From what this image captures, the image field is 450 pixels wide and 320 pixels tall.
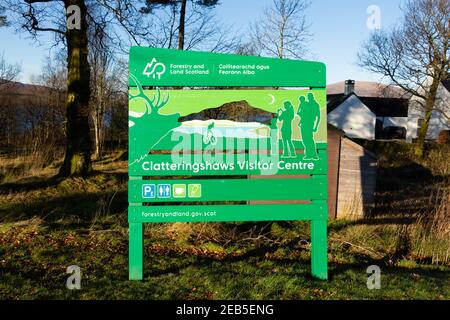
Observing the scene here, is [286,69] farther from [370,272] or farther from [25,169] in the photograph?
[25,169]

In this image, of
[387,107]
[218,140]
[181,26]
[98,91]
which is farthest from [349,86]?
[218,140]

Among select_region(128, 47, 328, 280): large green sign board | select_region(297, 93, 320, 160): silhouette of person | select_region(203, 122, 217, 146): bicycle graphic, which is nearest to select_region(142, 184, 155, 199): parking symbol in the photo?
select_region(128, 47, 328, 280): large green sign board

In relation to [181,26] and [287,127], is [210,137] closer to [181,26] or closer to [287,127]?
[287,127]

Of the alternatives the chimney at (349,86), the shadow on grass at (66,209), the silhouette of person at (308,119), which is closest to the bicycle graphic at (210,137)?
the silhouette of person at (308,119)

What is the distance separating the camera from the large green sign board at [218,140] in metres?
5.12

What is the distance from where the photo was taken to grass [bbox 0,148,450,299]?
4.86 meters

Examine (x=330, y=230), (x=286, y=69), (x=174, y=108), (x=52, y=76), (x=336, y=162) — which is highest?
(x=52, y=76)

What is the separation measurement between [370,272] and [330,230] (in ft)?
10.8

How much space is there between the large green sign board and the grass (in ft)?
Result: 2.25

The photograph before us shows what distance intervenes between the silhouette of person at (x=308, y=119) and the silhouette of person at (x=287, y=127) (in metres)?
0.11

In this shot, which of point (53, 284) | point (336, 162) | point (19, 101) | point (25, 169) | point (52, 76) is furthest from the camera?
point (52, 76)

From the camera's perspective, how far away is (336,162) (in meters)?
11.1
